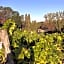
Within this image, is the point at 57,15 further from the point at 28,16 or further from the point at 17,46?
the point at 17,46

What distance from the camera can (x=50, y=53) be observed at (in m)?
12.2

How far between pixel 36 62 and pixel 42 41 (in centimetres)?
159

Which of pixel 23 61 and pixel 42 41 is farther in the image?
pixel 42 41

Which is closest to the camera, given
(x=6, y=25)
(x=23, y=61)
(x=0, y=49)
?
(x=0, y=49)

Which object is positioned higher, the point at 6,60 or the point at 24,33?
the point at 24,33

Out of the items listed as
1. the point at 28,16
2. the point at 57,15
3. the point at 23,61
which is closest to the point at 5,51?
the point at 23,61

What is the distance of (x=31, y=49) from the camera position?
11648 millimetres

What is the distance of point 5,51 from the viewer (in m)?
9.52

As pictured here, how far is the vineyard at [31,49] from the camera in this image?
11.2 meters

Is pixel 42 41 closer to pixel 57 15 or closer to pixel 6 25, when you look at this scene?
pixel 6 25

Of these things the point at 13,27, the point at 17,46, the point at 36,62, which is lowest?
the point at 36,62

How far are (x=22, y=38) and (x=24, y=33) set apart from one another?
56 centimetres

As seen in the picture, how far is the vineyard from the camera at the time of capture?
11242 mm

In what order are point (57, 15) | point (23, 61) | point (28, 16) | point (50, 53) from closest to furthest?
point (23, 61), point (50, 53), point (28, 16), point (57, 15)
